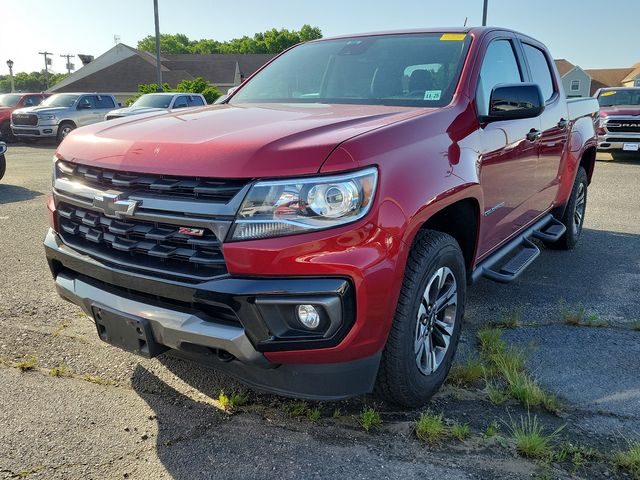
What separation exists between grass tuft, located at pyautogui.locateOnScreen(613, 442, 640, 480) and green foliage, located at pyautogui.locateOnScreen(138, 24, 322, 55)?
6426cm

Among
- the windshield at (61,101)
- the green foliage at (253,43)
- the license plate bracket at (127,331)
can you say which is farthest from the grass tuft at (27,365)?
the green foliage at (253,43)

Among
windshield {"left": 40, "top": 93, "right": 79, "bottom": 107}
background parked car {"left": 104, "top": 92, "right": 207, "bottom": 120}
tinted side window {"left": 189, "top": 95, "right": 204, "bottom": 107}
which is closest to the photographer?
background parked car {"left": 104, "top": 92, "right": 207, "bottom": 120}

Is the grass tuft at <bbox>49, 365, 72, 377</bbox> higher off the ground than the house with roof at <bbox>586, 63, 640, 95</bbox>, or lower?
lower

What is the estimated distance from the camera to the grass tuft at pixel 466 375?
3032 millimetres

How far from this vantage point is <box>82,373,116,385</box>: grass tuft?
3.02 metres

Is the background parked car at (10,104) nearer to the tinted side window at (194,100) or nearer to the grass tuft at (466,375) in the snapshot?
the tinted side window at (194,100)

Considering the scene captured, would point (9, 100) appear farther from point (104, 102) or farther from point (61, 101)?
point (104, 102)

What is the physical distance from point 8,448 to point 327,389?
1.43 m

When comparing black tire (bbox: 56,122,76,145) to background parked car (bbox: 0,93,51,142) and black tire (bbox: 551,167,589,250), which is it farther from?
black tire (bbox: 551,167,589,250)

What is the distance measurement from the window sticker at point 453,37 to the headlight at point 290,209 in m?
1.88

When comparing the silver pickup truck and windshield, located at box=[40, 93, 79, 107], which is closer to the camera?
the silver pickup truck

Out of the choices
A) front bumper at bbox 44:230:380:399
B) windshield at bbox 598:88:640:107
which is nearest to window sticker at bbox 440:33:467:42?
front bumper at bbox 44:230:380:399

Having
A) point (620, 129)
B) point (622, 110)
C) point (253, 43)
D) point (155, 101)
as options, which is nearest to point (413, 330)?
point (620, 129)

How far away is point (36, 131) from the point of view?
18.9m
